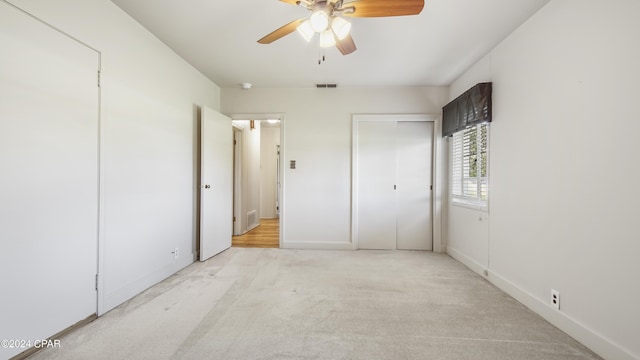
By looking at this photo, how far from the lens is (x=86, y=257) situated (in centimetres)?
181

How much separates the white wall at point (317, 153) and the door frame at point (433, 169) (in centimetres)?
8

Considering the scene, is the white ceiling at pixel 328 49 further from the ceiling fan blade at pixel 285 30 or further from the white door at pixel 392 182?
the white door at pixel 392 182

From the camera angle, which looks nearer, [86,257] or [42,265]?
[42,265]

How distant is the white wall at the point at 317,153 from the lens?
3.82 meters

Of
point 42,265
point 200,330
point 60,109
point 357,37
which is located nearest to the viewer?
point 42,265

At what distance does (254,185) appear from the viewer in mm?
5680

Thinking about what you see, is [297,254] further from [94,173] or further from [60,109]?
[60,109]

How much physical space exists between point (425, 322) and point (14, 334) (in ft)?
8.57

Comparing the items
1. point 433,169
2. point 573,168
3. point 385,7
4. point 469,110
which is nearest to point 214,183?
point 385,7

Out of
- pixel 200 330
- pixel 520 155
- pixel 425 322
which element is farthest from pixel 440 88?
pixel 200 330

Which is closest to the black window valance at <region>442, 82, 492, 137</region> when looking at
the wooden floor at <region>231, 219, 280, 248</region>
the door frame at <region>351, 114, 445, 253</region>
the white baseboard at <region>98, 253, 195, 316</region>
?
the door frame at <region>351, 114, 445, 253</region>

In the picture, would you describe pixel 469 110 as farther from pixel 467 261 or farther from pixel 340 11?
pixel 340 11

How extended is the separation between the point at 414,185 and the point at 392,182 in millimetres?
Result: 344

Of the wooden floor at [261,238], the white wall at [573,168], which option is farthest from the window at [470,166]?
the wooden floor at [261,238]
